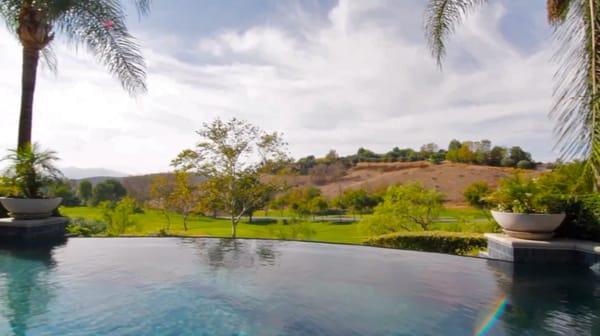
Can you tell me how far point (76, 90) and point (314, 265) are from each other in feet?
26.4

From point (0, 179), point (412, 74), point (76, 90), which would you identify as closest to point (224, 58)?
point (76, 90)

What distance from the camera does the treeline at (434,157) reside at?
2886 inches

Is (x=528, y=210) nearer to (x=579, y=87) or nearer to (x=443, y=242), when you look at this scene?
(x=443, y=242)

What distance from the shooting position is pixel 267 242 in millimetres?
7918

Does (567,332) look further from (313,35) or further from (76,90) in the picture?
(76,90)

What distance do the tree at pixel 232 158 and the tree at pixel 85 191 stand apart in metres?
38.9

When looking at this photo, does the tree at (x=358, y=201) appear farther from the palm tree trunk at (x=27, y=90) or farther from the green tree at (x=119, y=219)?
the palm tree trunk at (x=27, y=90)

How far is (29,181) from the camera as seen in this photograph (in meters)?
7.29

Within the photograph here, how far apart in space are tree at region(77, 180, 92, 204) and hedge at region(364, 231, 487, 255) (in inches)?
1950

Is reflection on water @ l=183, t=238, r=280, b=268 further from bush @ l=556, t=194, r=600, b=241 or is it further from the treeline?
the treeline

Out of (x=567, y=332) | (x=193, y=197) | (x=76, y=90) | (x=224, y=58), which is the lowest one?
(x=567, y=332)

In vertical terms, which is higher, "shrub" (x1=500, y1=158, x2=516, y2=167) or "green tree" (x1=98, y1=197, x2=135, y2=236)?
"shrub" (x1=500, y1=158, x2=516, y2=167)

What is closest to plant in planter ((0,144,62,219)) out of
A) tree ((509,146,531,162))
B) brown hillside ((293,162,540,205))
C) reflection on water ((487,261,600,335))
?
reflection on water ((487,261,600,335))

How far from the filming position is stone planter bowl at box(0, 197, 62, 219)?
6.94m
